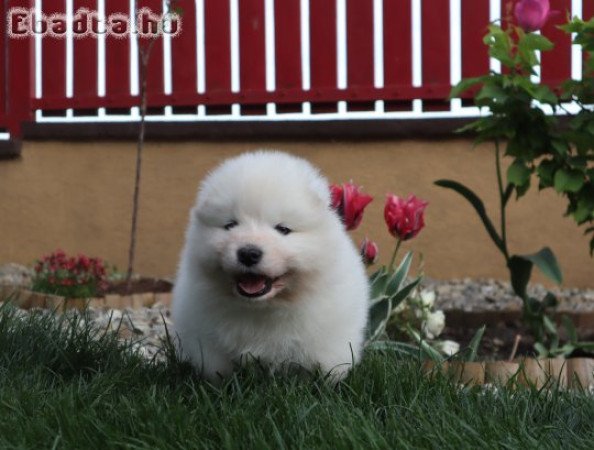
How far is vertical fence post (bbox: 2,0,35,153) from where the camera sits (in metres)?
8.34

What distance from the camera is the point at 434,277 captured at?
7117mm

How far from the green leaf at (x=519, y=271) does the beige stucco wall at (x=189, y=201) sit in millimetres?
2335

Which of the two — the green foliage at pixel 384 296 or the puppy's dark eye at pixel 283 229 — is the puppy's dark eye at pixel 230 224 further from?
the green foliage at pixel 384 296

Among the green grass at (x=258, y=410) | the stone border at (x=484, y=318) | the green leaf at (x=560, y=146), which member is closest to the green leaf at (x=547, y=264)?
the green leaf at (x=560, y=146)

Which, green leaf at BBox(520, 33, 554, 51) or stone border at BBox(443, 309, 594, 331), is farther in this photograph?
stone border at BBox(443, 309, 594, 331)

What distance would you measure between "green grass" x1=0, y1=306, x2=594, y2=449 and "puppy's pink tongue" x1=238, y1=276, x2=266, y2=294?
301 mm

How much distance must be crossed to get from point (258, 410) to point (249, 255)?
447 mm

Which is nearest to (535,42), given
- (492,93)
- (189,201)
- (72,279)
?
(492,93)

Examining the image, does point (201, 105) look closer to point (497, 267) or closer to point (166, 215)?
point (166, 215)

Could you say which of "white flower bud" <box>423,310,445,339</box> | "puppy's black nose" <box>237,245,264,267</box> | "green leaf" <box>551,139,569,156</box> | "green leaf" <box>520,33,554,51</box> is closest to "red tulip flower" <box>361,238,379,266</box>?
"white flower bud" <box>423,310,445,339</box>

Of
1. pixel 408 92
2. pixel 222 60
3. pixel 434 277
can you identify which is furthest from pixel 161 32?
pixel 434 277

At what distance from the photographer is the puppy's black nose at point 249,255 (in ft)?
8.66

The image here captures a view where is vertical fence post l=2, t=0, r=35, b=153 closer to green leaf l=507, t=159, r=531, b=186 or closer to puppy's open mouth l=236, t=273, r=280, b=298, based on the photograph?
green leaf l=507, t=159, r=531, b=186

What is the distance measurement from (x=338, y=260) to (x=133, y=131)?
5.02 metres
